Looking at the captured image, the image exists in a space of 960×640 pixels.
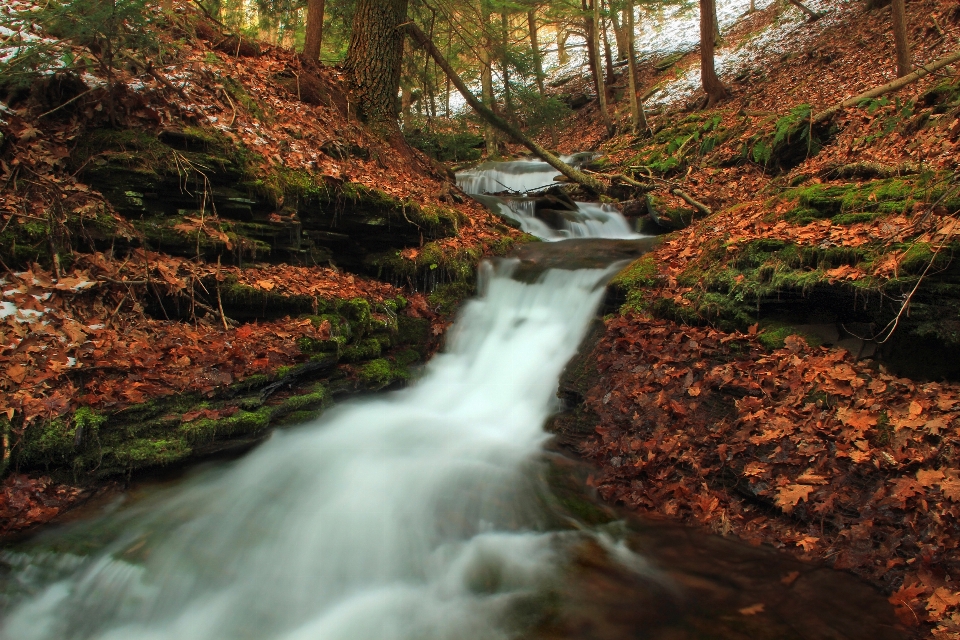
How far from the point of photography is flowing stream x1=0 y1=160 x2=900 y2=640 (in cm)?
315

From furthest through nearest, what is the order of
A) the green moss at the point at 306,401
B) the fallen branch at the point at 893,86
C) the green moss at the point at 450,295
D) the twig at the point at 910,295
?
the fallen branch at the point at 893,86
the green moss at the point at 450,295
the green moss at the point at 306,401
the twig at the point at 910,295

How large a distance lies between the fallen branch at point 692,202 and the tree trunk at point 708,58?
6766 mm

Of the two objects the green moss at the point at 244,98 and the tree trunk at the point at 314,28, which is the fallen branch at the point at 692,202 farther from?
the tree trunk at the point at 314,28

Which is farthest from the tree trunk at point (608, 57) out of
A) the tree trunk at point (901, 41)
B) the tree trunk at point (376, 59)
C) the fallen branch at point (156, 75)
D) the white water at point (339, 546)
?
the white water at point (339, 546)

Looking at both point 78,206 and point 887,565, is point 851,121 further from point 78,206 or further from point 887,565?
point 78,206

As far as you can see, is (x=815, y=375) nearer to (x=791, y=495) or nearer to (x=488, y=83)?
(x=791, y=495)

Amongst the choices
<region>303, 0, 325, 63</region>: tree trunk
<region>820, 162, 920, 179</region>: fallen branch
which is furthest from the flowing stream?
<region>303, 0, 325, 63</region>: tree trunk

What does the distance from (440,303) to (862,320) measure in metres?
5.15

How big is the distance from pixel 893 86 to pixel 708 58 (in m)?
6.93

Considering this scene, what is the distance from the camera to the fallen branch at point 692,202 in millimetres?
9398

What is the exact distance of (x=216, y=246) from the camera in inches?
238

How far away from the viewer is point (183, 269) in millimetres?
5699

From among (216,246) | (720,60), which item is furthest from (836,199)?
(720,60)

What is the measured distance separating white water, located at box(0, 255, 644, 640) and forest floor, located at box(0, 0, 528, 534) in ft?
1.71
